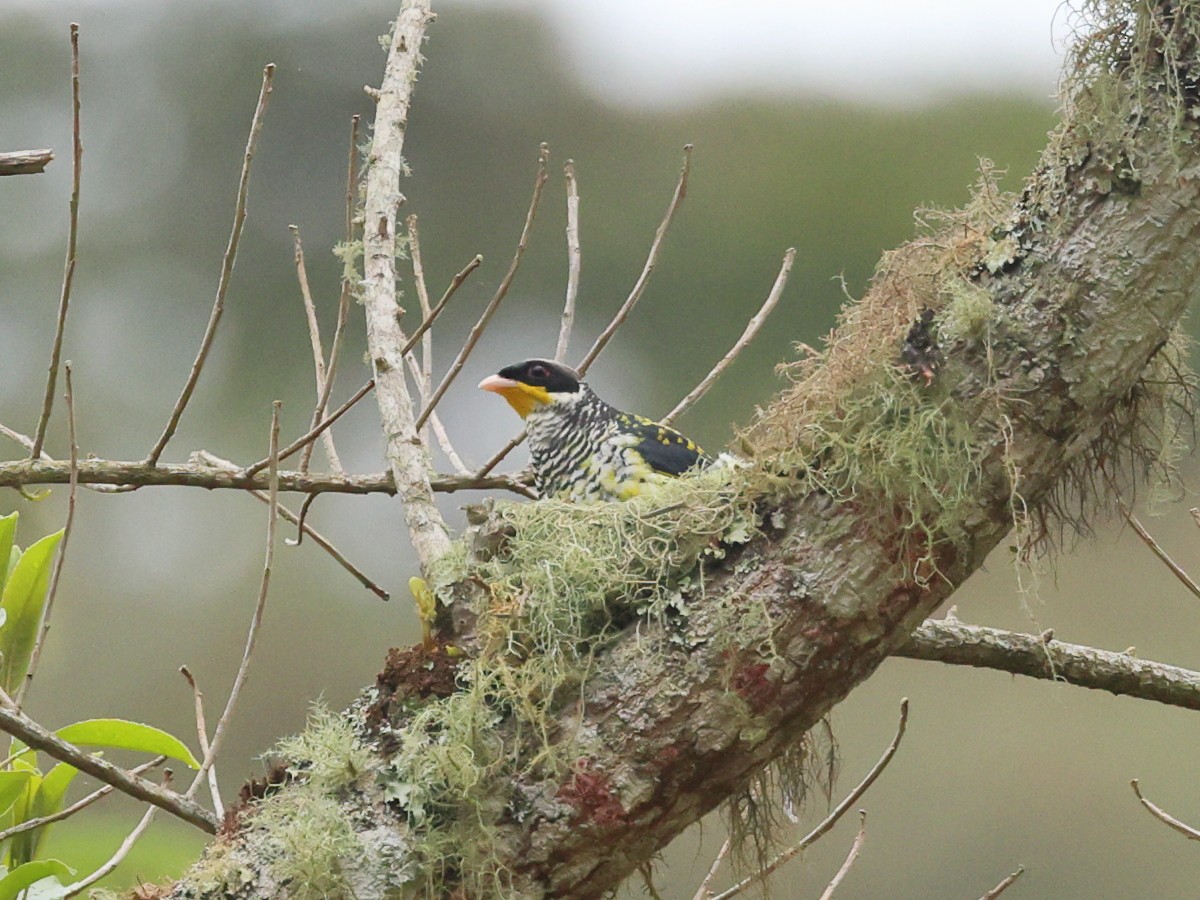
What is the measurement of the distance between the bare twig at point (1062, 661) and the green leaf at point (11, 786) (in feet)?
4.24

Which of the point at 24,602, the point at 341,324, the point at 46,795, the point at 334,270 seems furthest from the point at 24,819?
the point at 334,270

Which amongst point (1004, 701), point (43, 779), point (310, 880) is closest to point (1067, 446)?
point (310, 880)

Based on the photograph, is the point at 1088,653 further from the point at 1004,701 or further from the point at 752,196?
the point at 752,196

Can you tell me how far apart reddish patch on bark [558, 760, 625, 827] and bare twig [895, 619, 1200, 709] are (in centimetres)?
70

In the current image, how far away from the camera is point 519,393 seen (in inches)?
101

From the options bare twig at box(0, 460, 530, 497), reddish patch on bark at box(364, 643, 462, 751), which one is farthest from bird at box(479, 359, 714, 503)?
reddish patch on bark at box(364, 643, 462, 751)

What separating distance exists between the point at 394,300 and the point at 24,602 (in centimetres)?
78

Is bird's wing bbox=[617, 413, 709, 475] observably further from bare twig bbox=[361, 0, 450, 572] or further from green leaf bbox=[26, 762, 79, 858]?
green leaf bbox=[26, 762, 79, 858]

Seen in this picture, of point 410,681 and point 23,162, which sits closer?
point 23,162

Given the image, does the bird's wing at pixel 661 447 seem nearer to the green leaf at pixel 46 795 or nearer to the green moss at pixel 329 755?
the green moss at pixel 329 755

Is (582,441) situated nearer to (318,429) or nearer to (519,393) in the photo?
(519,393)

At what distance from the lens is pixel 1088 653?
6.17ft

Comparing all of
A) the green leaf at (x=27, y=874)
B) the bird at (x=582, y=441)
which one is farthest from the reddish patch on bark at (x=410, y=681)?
the bird at (x=582, y=441)

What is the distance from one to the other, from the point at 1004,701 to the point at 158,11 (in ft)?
11.5
